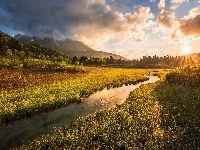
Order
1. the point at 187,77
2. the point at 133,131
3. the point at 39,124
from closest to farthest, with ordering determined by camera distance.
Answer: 1. the point at 133,131
2. the point at 39,124
3. the point at 187,77

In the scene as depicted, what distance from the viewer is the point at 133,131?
1686 cm

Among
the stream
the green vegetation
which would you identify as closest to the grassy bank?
the stream

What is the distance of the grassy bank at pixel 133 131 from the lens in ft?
48.1

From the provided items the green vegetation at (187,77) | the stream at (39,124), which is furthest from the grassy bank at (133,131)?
the green vegetation at (187,77)

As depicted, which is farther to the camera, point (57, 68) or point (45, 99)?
point (57, 68)

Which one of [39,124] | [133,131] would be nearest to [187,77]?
[133,131]

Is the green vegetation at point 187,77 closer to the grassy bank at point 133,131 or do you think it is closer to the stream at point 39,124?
the grassy bank at point 133,131

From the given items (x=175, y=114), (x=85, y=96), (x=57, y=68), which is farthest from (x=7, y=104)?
(x=57, y=68)

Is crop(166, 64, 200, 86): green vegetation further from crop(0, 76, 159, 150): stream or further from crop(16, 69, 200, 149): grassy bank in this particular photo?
crop(0, 76, 159, 150): stream

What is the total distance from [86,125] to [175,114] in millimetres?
9824

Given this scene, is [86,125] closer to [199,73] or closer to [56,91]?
[56,91]

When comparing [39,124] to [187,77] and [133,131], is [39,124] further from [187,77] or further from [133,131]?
[187,77]

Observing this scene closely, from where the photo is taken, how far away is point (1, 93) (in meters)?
29.7

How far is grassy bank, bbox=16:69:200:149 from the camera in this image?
1465 centimetres
